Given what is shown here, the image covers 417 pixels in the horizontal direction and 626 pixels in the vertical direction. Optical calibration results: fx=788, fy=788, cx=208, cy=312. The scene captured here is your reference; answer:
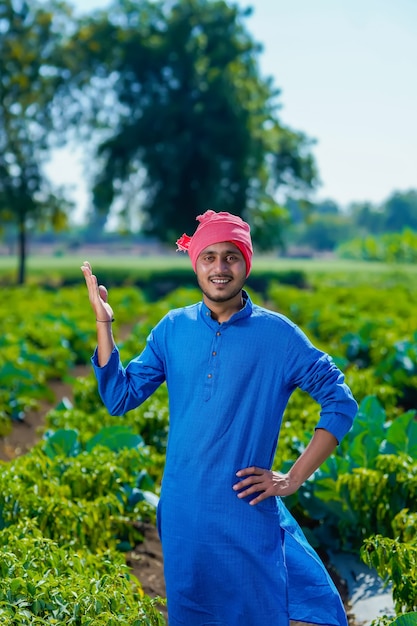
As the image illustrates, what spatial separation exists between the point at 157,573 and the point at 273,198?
34906 mm

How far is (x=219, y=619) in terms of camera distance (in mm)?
2584

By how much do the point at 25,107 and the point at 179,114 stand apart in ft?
24.1

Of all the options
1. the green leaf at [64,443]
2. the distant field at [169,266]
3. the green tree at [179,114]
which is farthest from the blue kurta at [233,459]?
the distant field at [169,266]

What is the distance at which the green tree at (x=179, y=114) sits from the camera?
107 feet

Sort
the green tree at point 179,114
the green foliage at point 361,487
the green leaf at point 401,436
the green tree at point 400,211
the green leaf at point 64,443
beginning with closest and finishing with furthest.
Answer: the green foliage at point 361,487 → the green leaf at point 401,436 → the green leaf at point 64,443 → the green tree at point 179,114 → the green tree at point 400,211

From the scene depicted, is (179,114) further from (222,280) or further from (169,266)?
(222,280)

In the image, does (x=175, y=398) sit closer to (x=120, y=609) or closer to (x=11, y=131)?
(x=120, y=609)

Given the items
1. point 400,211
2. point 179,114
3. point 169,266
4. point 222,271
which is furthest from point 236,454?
point 400,211

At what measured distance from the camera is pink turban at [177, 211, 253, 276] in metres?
2.57

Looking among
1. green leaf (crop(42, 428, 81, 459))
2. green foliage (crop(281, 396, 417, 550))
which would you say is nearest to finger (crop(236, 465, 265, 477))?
green foliage (crop(281, 396, 417, 550))

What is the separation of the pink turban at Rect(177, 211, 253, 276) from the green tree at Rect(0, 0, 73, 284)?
30977 millimetres

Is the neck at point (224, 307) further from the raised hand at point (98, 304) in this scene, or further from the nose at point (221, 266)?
the raised hand at point (98, 304)

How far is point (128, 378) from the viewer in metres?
2.77

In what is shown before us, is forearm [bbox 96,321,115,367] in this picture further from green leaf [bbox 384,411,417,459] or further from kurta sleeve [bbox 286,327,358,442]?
green leaf [bbox 384,411,417,459]
